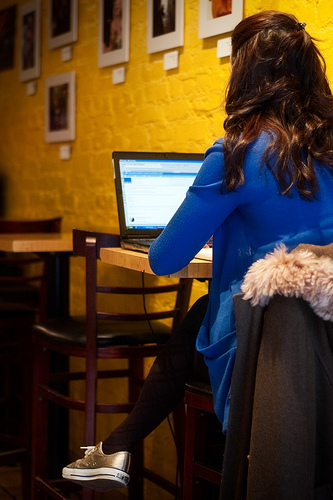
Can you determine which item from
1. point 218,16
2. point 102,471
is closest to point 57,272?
point 102,471

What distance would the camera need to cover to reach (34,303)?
3252 millimetres

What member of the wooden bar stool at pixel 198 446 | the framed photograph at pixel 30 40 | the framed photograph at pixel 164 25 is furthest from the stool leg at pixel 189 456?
the framed photograph at pixel 30 40

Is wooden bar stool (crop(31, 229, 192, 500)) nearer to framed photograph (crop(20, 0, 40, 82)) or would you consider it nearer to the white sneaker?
the white sneaker

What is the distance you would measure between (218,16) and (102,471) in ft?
5.69

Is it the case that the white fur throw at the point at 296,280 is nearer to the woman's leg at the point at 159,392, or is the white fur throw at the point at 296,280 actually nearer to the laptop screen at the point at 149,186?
the woman's leg at the point at 159,392

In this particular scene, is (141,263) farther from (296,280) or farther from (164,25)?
(164,25)

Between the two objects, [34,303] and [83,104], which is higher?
[83,104]

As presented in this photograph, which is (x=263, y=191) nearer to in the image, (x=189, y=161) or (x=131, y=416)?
(x=131, y=416)

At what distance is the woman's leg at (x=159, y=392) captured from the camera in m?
1.85

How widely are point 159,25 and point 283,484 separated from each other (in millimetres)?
2226

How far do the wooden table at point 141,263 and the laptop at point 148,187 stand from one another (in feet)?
0.68

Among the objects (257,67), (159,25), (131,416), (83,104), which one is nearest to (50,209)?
(83,104)

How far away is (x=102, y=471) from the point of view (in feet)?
5.81

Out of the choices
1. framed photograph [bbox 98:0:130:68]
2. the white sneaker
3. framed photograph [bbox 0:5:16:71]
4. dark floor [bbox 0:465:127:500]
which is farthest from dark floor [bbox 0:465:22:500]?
framed photograph [bbox 0:5:16:71]
